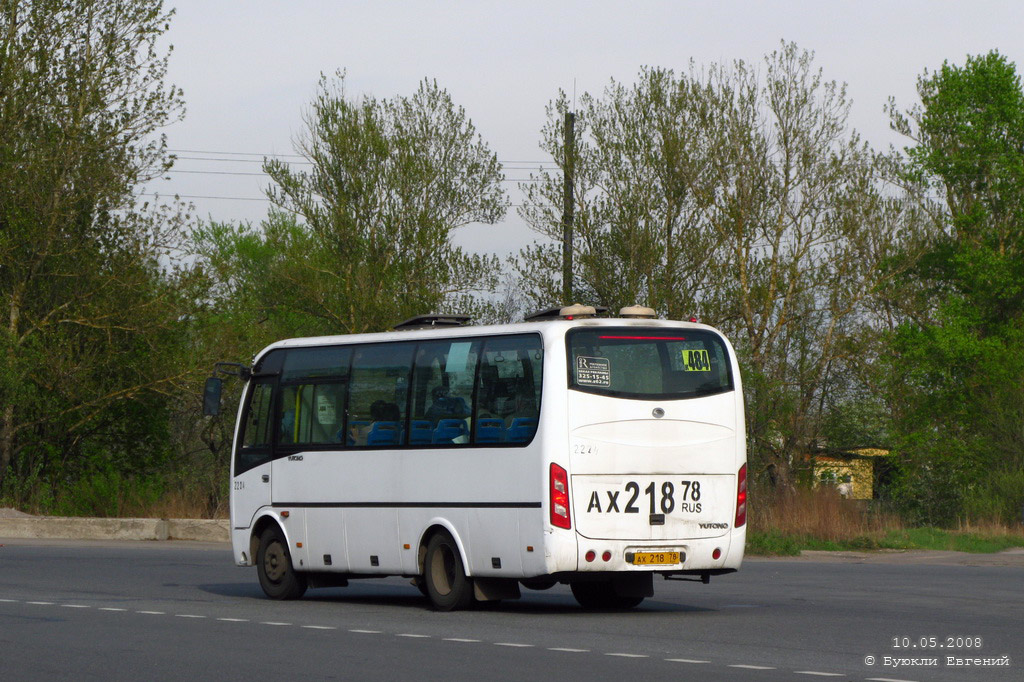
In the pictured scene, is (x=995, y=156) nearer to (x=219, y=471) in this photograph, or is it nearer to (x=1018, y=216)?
(x=1018, y=216)

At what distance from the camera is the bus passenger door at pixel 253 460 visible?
17297 millimetres

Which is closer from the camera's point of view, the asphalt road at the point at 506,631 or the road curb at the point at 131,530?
the asphalt road at the point at 506,631

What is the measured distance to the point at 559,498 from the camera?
46.3 feet

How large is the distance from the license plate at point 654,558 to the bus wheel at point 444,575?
1.73 m

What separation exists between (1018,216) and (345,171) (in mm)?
24177

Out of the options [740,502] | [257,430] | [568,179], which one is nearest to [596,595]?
[740,502]

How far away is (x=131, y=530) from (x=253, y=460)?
1385 cm

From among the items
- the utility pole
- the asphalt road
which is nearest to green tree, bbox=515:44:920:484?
the utility pole

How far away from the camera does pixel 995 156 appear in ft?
177

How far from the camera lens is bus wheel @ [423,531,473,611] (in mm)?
14969

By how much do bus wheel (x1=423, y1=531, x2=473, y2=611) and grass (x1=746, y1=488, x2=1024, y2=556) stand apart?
12679 mm

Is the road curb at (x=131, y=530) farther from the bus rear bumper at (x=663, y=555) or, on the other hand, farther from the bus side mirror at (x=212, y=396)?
the bus rear bumper at (x=663, y=555)

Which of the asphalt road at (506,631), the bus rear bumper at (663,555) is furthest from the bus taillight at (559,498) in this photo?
the asphalt road at (506,631)

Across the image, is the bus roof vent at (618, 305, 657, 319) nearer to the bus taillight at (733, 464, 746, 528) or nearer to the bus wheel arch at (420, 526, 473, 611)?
the bus taillight at (733, 464, 746, 528)
